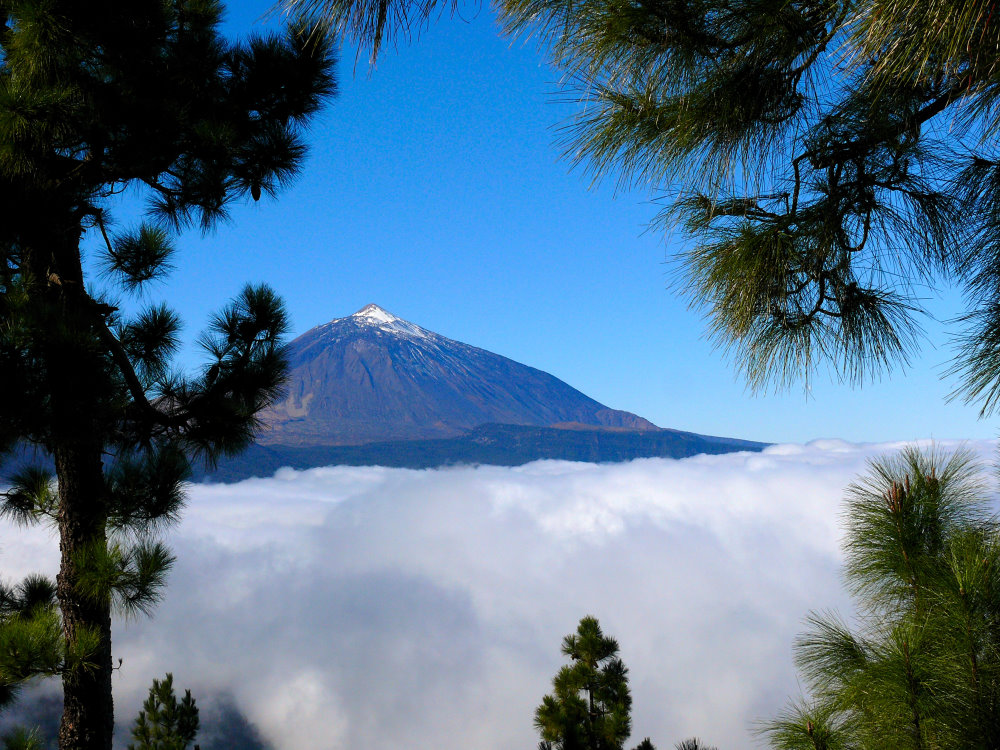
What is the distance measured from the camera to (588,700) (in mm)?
9281

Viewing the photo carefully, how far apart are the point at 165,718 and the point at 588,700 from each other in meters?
5.02

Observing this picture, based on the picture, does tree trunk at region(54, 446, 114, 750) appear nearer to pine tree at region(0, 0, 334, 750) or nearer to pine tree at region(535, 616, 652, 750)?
pine tree at region(0, 0, 334, 750)

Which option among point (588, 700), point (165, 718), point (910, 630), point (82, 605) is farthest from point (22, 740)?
point (588, 700)

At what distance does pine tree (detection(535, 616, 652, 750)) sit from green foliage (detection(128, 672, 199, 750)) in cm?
403

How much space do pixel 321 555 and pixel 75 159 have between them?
185832mm

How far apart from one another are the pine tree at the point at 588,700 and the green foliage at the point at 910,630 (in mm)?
7020

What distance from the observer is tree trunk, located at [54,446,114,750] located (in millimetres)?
3547

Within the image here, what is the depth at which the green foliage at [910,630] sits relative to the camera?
1810 mm

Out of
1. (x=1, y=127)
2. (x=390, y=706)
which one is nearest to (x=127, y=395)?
(x=1, y=127)

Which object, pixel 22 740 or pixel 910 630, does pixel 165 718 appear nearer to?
pixel 22 740

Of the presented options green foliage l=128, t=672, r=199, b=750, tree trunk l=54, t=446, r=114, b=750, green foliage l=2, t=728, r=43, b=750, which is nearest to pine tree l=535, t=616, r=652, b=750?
green foliage l=128, t=672, r=199, b=750

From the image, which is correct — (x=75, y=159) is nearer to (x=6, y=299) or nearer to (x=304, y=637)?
(x=6, y=299)

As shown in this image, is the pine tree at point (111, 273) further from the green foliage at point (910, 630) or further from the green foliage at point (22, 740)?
the green foliage at point (910, 630)

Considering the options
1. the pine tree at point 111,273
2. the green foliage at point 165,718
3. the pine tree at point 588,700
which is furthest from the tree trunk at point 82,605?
the pine tree at point 588,700
